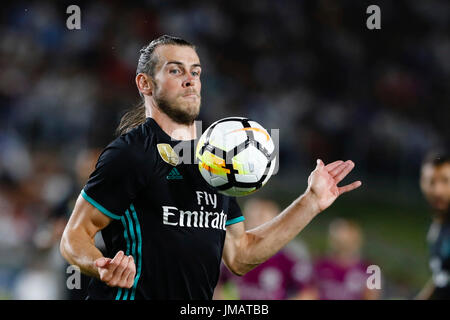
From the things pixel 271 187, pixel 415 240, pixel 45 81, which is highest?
pixel 45 81

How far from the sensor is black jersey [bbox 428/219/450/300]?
5.67m

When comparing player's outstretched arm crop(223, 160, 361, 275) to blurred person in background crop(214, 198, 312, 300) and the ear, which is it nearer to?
the ear

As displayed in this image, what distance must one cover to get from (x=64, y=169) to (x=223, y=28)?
546 centimetres

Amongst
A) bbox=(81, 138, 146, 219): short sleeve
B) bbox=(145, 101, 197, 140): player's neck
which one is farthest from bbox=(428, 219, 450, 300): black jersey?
bbox=(81, 138, 146, 219): short sleeve

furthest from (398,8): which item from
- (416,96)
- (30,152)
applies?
(30,152)

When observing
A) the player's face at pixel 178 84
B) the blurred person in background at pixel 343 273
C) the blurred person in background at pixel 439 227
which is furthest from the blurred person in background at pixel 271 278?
the player's face at pixel 178 84

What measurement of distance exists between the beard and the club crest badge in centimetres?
18

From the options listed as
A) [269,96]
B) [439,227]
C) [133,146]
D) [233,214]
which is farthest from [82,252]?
[269,96]

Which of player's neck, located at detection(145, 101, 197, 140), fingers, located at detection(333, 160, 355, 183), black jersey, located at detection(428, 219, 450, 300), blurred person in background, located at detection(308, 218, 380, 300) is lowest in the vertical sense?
blurred person in background, located at detection(308, 218, 380, 300)

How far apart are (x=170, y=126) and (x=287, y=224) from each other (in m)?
0.85

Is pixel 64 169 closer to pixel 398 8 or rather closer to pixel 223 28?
pixel 223 28

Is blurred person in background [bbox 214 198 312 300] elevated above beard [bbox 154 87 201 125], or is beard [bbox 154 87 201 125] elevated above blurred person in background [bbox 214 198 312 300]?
beard [bbox 154 87 201 125]

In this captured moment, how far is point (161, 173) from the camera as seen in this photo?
10.8 feet
